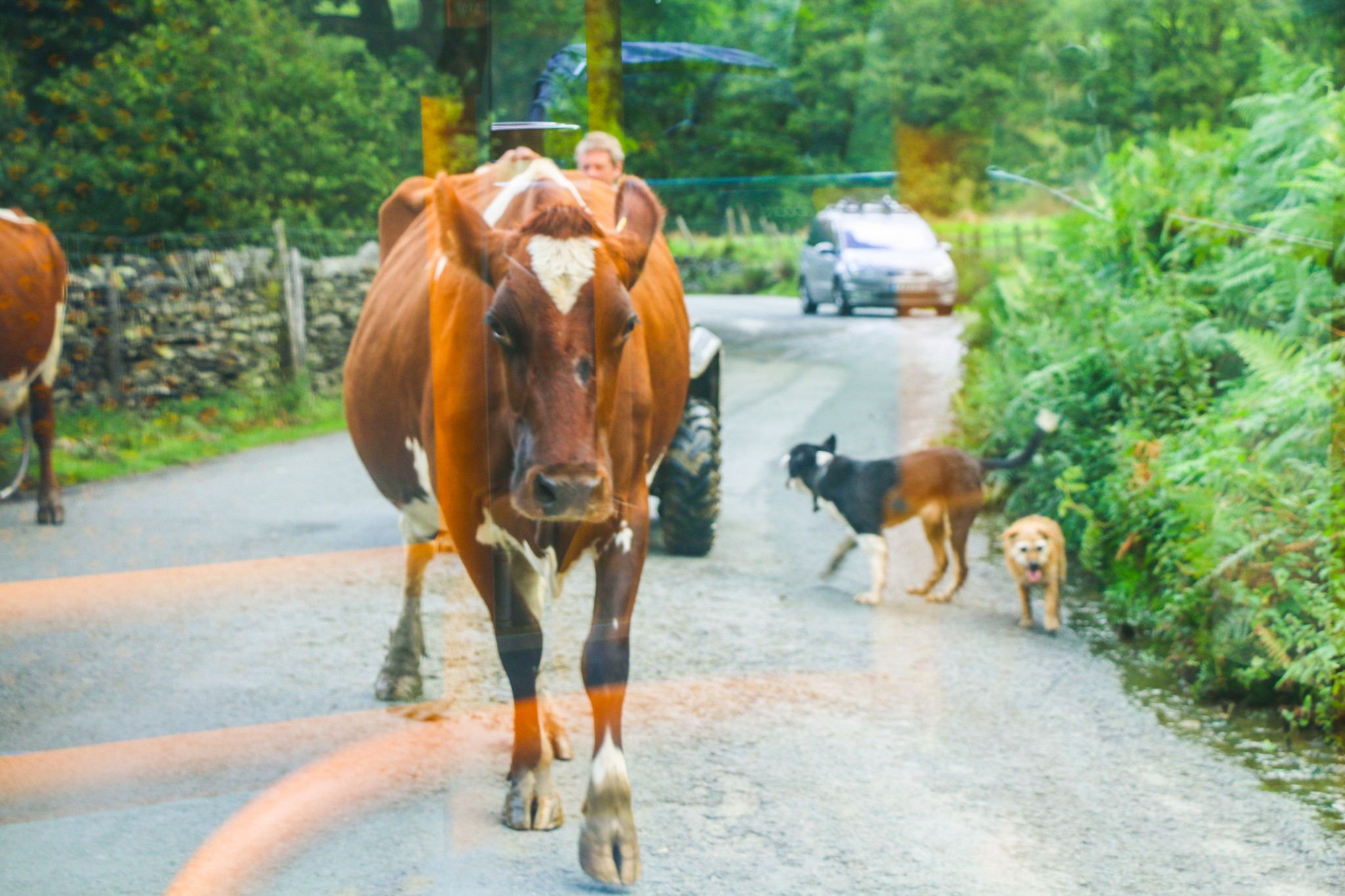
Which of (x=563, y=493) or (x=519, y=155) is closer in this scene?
(x=563, y=493)

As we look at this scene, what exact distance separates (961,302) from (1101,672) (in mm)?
8068

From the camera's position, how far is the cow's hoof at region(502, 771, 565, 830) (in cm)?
369

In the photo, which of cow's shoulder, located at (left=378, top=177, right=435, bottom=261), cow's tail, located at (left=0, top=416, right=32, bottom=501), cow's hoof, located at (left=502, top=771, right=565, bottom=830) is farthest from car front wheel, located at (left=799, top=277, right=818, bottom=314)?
cow's hoof, located at (left=502, top=771, right=565, bottom=830)

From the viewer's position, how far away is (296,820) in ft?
12.4

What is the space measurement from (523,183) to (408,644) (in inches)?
88.7

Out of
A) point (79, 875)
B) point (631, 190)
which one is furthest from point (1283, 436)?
point (79, 875)

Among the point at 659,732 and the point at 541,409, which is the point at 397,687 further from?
the point at 541,409

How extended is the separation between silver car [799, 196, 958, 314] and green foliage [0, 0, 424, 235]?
5.13 metres

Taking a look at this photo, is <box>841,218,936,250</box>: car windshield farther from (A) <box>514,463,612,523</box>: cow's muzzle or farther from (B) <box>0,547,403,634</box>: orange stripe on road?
(A) <box>514,463,612,523</box>: cow's muzzle

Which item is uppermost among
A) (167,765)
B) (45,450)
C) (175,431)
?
(45,450)

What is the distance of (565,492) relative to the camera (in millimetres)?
2967

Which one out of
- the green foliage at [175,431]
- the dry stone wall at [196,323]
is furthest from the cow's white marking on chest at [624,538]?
the dry stone wall at [196,323]

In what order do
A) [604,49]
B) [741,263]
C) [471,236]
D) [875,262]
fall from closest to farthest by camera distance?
[471,236] < [604,49] < [741,263] < [875,262]

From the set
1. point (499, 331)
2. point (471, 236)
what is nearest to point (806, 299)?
point (471, 236)
